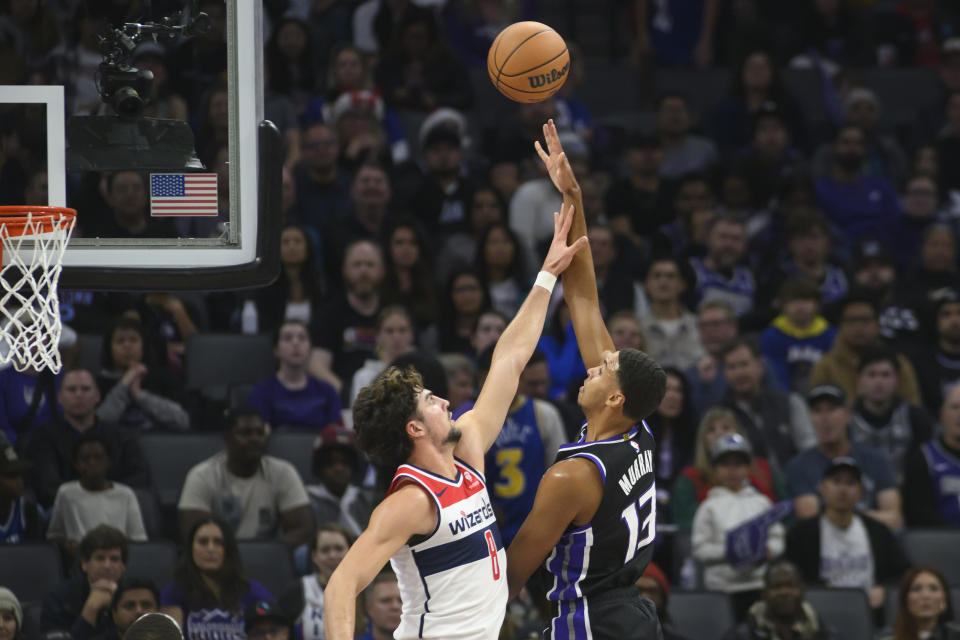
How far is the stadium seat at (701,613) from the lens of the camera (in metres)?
8.25

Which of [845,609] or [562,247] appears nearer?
[562,247]

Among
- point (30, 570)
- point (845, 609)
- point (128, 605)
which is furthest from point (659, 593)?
point (30, 570)

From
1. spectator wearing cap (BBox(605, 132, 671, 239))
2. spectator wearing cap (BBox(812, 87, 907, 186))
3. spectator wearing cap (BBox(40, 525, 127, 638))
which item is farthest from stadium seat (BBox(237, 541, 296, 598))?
spectator wearing cap (BBox(812, 87, 907, 186))

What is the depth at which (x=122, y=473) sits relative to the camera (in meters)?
8.64

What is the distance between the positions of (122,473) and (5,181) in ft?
9.11

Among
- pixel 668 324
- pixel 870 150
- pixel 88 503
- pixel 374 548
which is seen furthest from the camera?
pixel 870 150

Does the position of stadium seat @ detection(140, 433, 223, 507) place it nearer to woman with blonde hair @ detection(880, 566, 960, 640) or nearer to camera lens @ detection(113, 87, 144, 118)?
camera lens @ detection(113, 87, 144, 118)

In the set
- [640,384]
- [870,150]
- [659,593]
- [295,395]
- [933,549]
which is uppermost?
[870,150]

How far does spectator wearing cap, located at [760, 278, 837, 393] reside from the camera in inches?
405

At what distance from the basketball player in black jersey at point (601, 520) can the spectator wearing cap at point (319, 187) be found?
5.67 m

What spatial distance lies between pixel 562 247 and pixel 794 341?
4778 mm

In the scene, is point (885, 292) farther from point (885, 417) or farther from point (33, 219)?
point (33, 219)

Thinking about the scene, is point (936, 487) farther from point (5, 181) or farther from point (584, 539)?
point (5, 181)

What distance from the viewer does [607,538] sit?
545 centimetres
